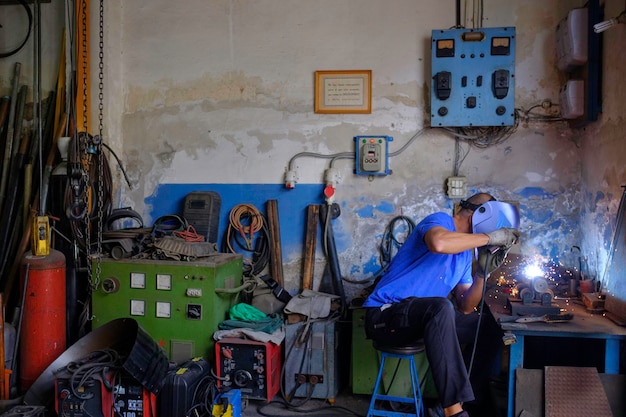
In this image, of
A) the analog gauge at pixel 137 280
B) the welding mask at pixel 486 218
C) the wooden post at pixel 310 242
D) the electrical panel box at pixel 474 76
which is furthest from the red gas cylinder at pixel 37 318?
the electrical panel box at pixel 474 76

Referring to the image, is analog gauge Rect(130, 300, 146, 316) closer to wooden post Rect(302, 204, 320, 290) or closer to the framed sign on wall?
wooden post Rect(302, 204, 320, 290)

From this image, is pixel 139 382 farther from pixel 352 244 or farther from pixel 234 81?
pixel 234 81

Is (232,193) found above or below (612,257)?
above

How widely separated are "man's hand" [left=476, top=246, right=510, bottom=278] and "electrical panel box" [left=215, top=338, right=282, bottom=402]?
1.43m

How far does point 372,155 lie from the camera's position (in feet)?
13.3

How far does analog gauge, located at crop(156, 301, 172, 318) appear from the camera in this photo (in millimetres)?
3666

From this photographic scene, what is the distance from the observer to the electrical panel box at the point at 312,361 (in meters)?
3.64

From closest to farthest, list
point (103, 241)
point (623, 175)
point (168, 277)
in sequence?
point (623, 175) < point (168, 277) < point (103, 241)

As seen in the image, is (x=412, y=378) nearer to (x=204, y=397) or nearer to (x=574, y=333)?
(x=574, y=333)

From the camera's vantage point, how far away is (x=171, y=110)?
441cm

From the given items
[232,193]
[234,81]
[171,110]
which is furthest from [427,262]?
[171,110]

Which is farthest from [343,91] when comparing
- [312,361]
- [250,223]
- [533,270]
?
[312,361]

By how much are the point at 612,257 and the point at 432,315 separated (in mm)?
1197

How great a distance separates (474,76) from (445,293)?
63.2 inches
